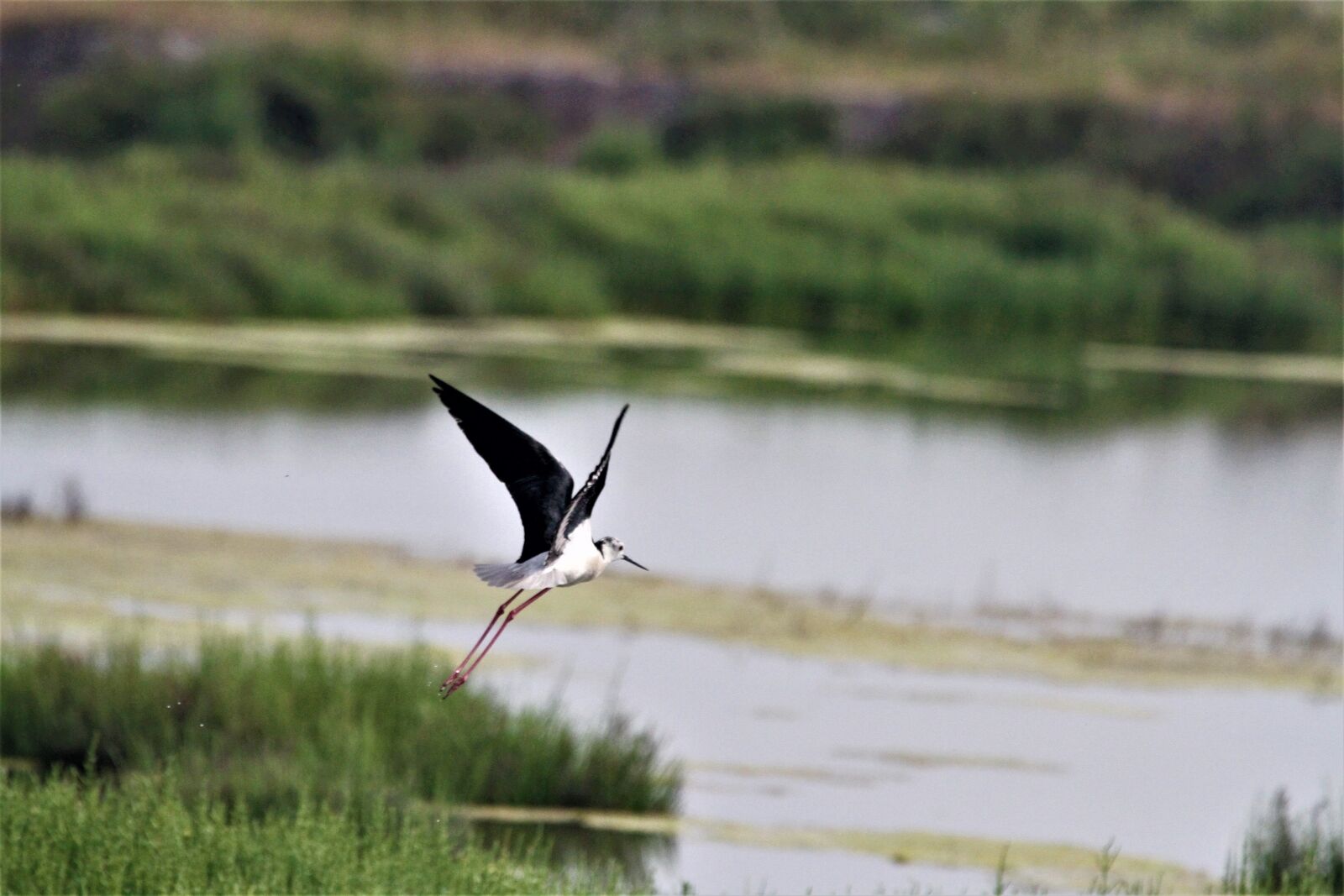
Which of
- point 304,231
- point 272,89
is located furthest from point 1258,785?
point 272,89

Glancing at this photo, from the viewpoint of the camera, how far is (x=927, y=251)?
119 ft

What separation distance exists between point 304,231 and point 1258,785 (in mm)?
18835

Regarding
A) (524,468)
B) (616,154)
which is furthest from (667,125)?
(524,468)

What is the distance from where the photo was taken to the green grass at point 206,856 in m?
6.82

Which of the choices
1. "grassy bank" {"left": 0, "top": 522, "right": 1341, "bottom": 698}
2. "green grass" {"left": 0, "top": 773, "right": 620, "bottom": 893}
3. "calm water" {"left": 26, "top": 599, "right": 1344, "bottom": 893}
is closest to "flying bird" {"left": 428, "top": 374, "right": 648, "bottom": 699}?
"green grass" {"left": 0, "top": 773, "right": 620, "bottom": 893}

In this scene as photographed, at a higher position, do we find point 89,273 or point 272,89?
point 272,89

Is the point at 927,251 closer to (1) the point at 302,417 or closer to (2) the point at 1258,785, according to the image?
(1) the point at 302,417

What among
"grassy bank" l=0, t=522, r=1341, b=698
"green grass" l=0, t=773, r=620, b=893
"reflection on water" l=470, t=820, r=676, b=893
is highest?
"grassy bank" l=0, t=522, r=1341, b=698

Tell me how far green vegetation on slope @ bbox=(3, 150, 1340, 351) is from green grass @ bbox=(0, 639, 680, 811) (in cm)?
1621

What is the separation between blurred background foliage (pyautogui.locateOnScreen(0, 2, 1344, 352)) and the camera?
2953 cm

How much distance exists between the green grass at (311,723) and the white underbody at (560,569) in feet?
16.4

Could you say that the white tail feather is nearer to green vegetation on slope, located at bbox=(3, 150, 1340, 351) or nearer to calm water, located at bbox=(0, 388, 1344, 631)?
calm water, located at bbox=(0, 388, 1344, 631)

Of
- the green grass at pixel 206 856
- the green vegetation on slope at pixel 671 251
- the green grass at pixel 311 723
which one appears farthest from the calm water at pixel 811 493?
the green grass at pixel 206 856

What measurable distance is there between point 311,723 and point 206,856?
2.83 metres
